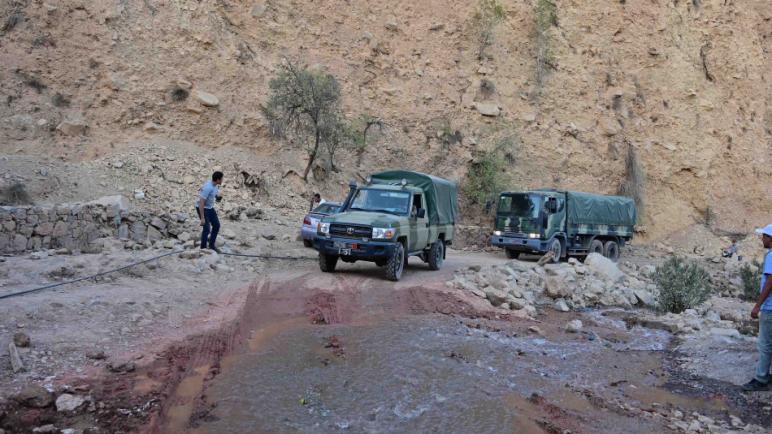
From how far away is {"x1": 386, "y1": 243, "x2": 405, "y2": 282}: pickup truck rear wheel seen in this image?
11.3 metres

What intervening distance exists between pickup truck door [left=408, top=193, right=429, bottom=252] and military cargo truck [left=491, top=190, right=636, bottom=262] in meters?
6.43

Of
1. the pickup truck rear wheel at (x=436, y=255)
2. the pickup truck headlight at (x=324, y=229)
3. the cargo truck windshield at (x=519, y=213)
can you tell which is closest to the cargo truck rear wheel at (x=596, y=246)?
the cargo truck windshield at (x=519, y=213)

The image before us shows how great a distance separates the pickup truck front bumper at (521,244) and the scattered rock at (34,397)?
15.6 metres

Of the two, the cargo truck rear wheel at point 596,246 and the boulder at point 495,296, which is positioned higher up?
the cargo truck rear wheel at point 596,246

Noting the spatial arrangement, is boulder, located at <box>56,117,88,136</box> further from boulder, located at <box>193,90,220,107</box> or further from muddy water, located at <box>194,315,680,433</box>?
muddy water, located at <box>194,315,680,433</box>

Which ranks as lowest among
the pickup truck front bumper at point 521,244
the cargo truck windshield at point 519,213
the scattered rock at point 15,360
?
the scattered rock at point 15,360

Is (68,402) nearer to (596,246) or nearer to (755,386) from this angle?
(755,386)

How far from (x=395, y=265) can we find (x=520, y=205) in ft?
29.8

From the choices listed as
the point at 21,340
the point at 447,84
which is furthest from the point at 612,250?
the point at 21,340

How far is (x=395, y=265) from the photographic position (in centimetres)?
1141

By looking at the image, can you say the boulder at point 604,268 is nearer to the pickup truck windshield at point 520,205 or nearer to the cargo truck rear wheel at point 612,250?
the pickup truck windshield at point 520,205

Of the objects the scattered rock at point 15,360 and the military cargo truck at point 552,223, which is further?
the military cargo truck at point 552,223

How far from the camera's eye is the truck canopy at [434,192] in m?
14.4

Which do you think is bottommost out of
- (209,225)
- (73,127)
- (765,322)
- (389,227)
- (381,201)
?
(765,322)
